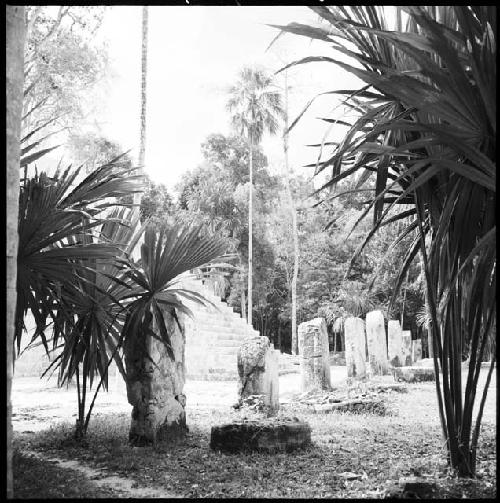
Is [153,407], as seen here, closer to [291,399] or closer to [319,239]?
[291,399]

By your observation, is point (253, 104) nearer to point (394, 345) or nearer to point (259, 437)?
point (394, 345)

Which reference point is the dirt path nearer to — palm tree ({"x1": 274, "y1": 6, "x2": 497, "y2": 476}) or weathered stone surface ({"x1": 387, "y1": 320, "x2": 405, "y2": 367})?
palm tree ({"x1": 274, "y1": 6, "x2": 497, "y2": 476})

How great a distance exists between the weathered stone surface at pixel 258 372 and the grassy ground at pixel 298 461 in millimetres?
1002

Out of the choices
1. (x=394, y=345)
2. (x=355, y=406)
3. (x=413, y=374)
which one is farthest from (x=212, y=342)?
(x=355, y=406)

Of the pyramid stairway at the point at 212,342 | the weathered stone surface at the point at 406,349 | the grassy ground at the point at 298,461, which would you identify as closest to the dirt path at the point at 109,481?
the grassy ground at the point at 298,461

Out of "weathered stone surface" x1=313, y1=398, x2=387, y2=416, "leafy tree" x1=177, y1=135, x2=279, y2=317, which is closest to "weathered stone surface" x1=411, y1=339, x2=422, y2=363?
"leafy tree" x1=177, y1=135, x2=279, y2=317

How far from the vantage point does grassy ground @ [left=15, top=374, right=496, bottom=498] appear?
12.8 ft

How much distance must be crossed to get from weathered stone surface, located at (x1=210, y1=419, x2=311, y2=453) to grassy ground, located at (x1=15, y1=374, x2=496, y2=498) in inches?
4.7

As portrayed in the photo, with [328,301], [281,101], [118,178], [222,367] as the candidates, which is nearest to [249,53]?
[281,101]

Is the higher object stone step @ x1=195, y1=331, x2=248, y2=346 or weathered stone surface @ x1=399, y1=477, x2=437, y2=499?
stone step @ x1=195, y1=331, x2=248, y2=346

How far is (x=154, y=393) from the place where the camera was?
5828 mm

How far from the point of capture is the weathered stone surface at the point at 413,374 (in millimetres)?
13016

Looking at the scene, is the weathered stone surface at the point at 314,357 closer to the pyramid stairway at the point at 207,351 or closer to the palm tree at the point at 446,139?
the pyramid stairway at the point at 207,351

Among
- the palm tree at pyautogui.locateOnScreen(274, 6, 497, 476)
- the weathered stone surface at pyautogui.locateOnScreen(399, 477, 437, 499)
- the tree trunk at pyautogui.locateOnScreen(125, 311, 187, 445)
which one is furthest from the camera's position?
the tree trunk at pyautogui.locateOnScreen(125, 311, 187, 445)
